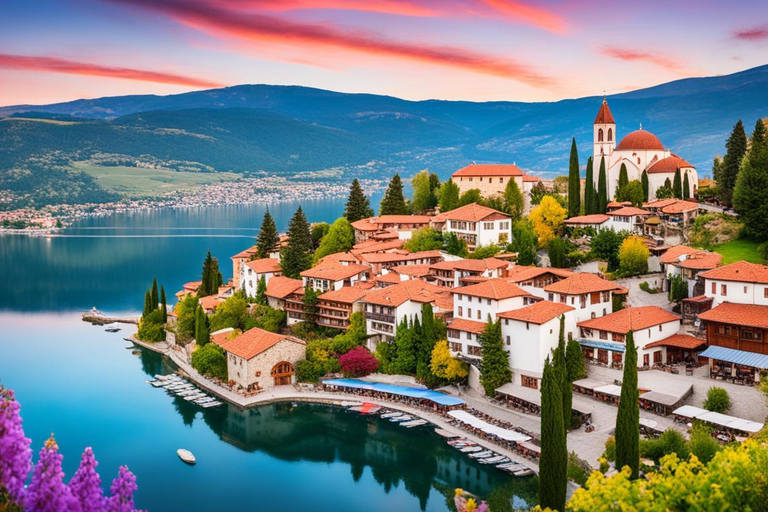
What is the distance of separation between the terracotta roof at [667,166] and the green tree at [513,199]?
10.6 m

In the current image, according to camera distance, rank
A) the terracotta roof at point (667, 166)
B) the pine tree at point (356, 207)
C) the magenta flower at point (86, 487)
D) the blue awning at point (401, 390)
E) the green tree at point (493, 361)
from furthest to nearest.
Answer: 1. the pine tree at point (356, 207)
2. the terracotta roof at point (667, 166)
3. the blue awning at point (401, 390)
4. the green tree at point (493, 361)
5. the magenta flower at point (86, 487)

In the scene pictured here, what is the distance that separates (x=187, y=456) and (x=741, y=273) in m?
28.3

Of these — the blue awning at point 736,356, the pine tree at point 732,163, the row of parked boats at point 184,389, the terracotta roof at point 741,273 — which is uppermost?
the pine tree at point 732,163

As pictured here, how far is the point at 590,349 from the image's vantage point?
37.9 metres

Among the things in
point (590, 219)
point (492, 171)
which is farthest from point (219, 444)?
point (492, 171)

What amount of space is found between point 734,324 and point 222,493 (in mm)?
24136

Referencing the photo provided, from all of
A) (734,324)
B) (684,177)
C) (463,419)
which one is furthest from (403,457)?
(684,177)

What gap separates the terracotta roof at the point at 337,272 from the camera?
163 feet

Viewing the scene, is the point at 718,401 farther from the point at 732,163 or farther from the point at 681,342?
the point at 732,163

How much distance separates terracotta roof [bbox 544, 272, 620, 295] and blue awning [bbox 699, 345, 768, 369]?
694 centimetres

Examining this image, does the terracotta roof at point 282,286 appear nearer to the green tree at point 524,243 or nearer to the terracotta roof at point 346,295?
the terracotta roof at point 346,295

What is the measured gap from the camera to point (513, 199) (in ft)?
192

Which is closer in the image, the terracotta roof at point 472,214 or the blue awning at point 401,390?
the blue awning at point 401,390

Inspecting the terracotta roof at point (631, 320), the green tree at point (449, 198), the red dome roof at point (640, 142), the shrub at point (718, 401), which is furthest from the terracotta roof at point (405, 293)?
the red dome roof at point (640, 142)
